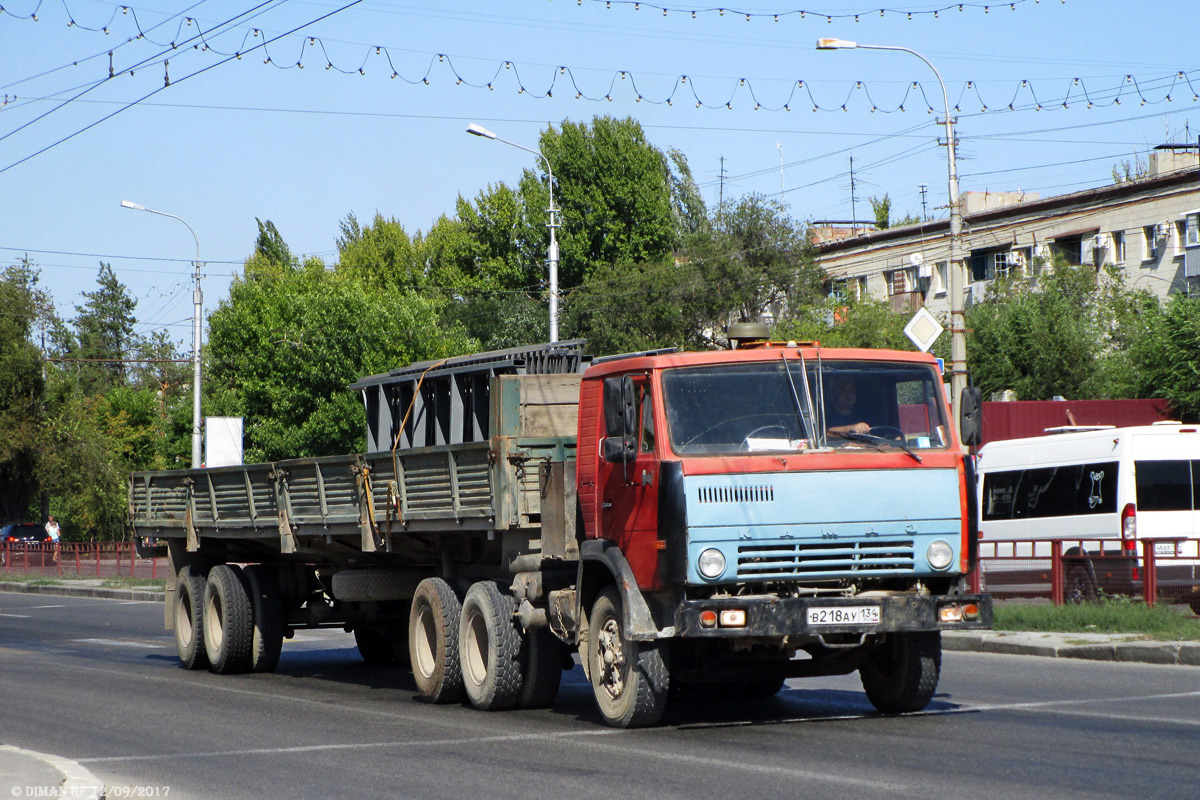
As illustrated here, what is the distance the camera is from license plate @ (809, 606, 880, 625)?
8.99 metres

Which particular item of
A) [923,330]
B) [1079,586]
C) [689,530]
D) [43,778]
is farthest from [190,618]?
[923,330]

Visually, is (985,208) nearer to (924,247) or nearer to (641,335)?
(924,247)

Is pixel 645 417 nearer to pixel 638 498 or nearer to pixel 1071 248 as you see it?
pixel 638 498

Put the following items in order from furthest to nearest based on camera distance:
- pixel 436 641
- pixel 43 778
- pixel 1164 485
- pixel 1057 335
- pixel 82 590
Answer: pixel 1057 335
pixel 82 590
pixel 1164 485
pixel 436 641
pixel 43 778

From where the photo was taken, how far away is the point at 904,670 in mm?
10148

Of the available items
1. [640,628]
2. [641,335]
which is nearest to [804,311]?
[641,335]

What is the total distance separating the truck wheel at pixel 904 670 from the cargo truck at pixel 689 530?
0.6 inches

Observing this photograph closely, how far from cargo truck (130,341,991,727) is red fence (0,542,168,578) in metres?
29.7

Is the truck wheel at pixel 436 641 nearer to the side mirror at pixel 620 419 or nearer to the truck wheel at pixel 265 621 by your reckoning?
the side mirror at pixel 620 419

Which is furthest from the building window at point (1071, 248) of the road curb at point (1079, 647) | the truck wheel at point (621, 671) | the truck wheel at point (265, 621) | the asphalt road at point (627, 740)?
the truck wheel at point (621, 671)

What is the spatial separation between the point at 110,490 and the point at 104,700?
49162 mm

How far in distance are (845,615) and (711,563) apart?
2.88 ft

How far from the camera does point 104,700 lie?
42.0ft

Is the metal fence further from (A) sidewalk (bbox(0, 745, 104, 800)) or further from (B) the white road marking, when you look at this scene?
(B) the white road marking
